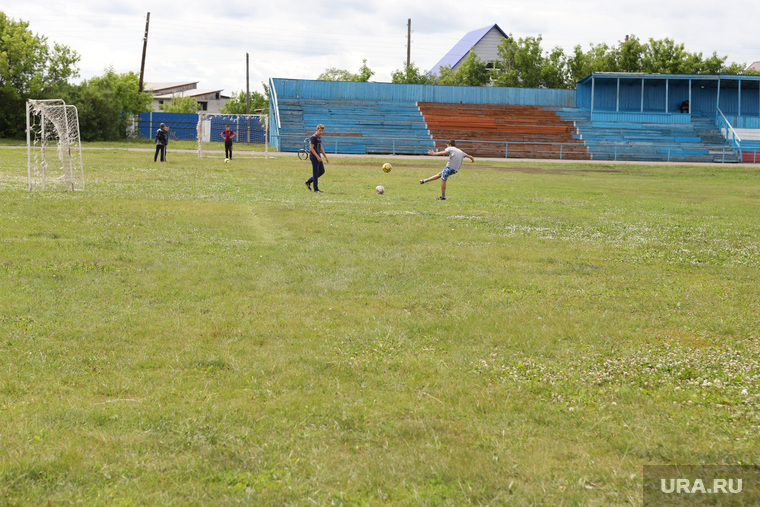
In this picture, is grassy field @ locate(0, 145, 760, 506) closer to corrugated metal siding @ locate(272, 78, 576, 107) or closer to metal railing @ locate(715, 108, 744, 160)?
metal railing @ locate(715, 108, 744, 160)

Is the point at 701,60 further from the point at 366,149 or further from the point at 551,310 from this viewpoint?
the point at 551,310

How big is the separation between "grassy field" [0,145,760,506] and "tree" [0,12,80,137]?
4533 centimetres

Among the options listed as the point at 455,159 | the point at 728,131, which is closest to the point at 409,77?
the point at 728,131

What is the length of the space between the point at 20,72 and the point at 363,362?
56.6m

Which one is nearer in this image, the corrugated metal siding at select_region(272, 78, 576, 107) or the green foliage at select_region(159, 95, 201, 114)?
the corrugated metal siding at select_region(272, 78, 576, 107)

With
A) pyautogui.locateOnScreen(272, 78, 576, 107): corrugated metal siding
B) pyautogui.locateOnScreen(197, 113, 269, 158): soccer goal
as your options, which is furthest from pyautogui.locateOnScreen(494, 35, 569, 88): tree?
pyautogui.locateOnScreen(197, 113, 269, 158): soccer goal

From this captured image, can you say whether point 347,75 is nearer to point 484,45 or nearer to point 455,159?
point 484,45

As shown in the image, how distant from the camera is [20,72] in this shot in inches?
2133

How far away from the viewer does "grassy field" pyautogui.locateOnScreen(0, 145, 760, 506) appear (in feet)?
13.6

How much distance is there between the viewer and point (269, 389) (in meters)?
5.43

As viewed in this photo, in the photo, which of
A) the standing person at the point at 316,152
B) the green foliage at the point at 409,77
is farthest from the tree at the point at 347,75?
the standing person at the point at 316,152

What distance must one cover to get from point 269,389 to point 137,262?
5279 mm

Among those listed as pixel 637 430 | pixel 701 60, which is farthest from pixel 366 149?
pixel 637 430

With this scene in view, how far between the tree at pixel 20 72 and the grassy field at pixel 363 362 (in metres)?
45.3
